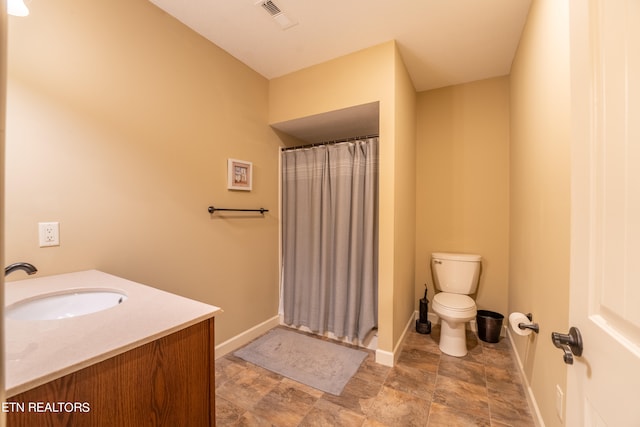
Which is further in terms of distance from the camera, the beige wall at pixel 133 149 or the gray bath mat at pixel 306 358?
the gray bath mat at pixel 306 358

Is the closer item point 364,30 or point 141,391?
point 141,391

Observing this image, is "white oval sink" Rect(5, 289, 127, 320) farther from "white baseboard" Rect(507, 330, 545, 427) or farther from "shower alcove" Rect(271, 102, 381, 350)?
"white baseboard" Rect(507, 330, 545, 427)

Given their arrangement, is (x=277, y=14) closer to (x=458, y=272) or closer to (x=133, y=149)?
(x=133, y=149)

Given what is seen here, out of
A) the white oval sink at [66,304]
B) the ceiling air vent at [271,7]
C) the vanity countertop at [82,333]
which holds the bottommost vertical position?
the white oval sink at [66,304]

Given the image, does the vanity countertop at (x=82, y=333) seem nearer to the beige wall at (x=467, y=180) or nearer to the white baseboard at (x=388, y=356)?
the white baseboard at (x=388, y=356)

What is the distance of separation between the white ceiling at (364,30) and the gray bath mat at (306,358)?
250cm

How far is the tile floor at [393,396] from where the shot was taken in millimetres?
1409

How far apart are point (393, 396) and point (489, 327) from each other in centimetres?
124

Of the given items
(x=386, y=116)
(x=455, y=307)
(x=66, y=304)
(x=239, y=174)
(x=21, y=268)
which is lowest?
(x=455, y=307)

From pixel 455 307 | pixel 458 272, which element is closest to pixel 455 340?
pixel 455 307

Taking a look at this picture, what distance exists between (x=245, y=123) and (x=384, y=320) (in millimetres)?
2044

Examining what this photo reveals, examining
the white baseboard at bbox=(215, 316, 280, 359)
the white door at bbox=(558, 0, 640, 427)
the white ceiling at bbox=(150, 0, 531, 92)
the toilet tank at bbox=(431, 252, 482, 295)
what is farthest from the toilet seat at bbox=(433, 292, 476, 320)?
the white ceiling at bbox=(150, 0, 531, 92)

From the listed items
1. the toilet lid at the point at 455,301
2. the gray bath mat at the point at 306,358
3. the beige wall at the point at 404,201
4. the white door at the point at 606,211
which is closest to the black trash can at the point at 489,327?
the toilet lid at the point at 455,301

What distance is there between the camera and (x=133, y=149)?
1.52 m
